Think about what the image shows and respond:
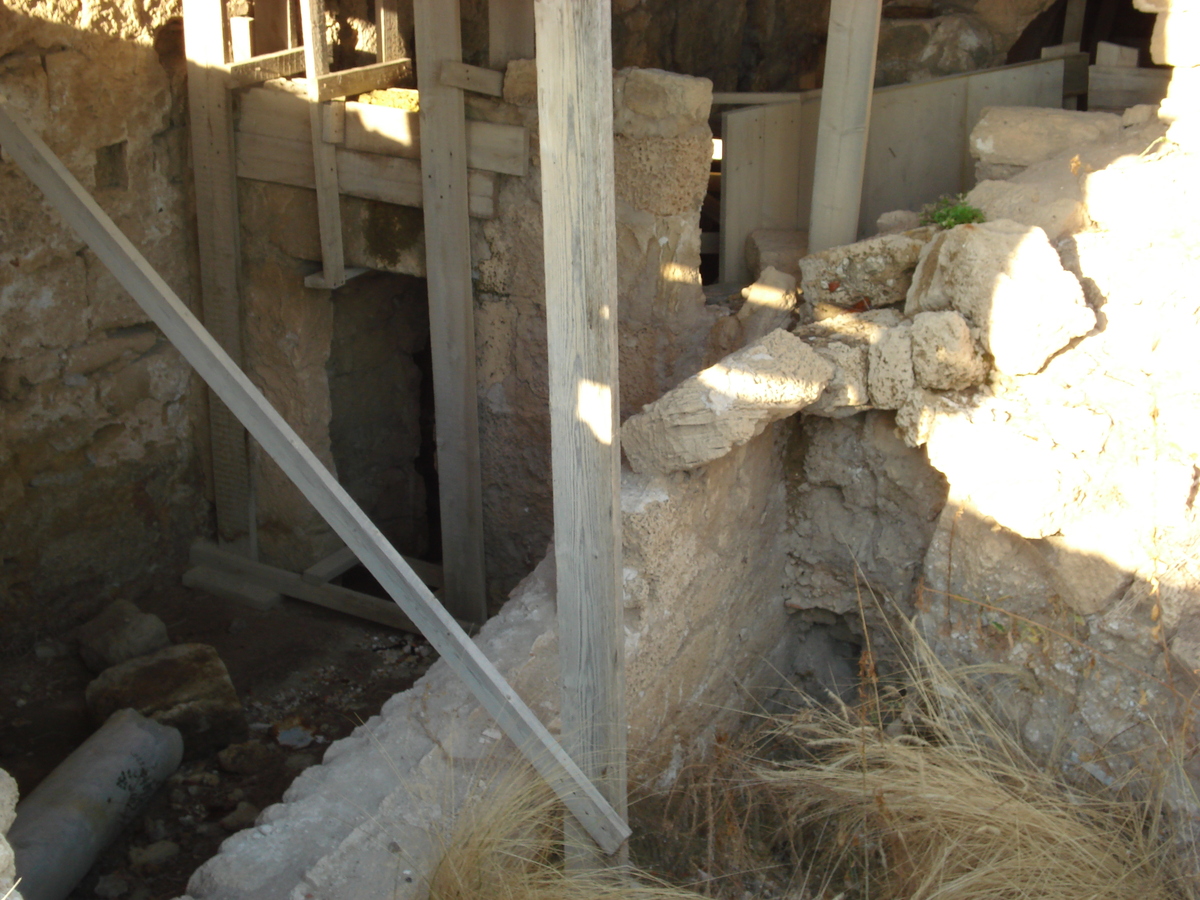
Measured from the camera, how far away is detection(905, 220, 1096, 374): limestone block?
358 centimetres

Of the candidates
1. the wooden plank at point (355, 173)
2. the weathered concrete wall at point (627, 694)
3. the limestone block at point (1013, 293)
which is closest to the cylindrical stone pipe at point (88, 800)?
the weathered concrete wall at point (627, 694)

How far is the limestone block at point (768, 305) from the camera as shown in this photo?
4344 mm

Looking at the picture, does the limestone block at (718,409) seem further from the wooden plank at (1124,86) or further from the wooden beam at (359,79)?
Answer: the wooden beam at (359,79)

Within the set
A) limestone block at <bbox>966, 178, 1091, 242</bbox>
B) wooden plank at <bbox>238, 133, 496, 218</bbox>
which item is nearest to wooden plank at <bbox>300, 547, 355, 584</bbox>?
wooden plank at <bbox>238, 133, 496, 218</bbox>

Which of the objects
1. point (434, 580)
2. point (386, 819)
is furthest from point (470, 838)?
point (434, 580)

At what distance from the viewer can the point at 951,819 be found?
10.6 ft

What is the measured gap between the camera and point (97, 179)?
488 centimetres

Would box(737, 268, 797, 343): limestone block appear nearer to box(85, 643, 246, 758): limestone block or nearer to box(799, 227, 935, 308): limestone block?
box(799, 227, 935, 308): limestone block

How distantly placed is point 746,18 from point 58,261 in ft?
12.0

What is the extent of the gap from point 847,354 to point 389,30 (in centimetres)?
265

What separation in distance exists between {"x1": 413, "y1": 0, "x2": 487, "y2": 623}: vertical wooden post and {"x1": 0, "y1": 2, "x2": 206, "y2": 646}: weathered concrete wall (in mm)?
1373

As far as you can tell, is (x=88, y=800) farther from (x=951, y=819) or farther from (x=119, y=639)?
(x=951, y=819)

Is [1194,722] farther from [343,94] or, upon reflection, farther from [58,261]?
[58,261]

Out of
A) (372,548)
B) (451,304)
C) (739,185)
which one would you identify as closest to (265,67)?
(451,304)
